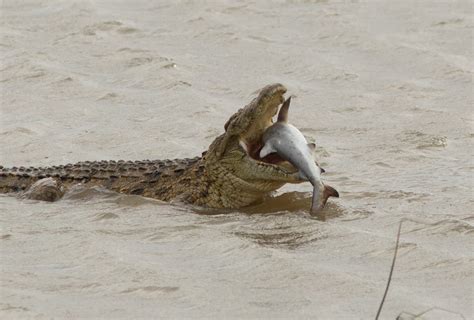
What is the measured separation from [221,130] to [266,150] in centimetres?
285

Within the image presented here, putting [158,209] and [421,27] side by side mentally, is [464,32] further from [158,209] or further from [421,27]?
[158,209]

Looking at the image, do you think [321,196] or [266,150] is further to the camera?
[266,150]

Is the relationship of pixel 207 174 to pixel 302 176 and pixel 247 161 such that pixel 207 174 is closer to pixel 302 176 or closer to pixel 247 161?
pixel 247 161

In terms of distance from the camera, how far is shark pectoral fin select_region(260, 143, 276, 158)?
321 inches

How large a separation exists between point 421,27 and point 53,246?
7.35 meters

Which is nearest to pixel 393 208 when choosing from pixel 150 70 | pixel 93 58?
pixel 150 70

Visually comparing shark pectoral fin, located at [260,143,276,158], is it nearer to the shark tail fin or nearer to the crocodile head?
the crocodile head

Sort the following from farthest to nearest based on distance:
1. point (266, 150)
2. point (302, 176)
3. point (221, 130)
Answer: point (221, 130)
point (266, 150)
point (302, 176)

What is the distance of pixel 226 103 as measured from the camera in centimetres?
1198

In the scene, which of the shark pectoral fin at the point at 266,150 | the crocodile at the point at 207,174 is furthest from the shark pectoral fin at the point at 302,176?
the shark pectoral fin at the point at 266,150

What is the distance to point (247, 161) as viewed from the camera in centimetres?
842

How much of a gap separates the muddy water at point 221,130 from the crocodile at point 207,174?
14 cm

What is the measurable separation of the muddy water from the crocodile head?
0.54 ft

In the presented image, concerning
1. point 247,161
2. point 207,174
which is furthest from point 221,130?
point 247,161
